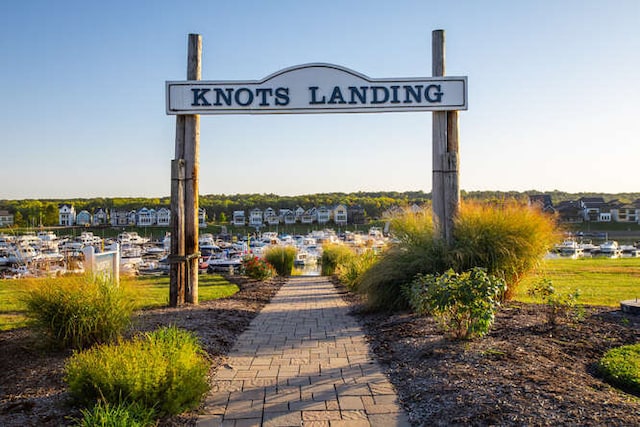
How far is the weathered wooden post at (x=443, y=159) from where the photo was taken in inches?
328

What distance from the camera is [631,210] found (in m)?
76.2

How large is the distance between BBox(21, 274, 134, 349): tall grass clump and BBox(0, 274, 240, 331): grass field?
1.05 ft

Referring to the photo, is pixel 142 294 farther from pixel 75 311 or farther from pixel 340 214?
pixel 340 214

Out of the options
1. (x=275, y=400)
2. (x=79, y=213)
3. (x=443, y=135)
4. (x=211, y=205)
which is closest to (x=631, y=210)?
(x=211, y=205)

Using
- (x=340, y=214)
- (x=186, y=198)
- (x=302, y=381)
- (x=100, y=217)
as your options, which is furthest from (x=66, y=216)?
(x=302, y=381)

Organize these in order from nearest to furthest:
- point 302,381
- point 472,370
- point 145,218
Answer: point 472,370
point 302,381
point 145,218

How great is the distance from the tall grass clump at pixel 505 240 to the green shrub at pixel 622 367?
103 inches

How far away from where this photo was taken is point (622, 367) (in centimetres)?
440

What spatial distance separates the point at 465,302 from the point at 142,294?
340 cm

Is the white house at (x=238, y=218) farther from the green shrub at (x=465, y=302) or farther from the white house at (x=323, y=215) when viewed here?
the green shrub at (x=465, y=302)

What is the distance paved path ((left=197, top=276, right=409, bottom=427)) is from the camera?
3660 millimetres

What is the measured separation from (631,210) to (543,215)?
3142 inches

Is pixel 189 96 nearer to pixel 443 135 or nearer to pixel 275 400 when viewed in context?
pixel 443 135

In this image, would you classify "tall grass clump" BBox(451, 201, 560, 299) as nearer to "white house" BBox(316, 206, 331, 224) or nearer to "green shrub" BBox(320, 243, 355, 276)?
"green shrub" BBox(320, 243, 355, 276)
